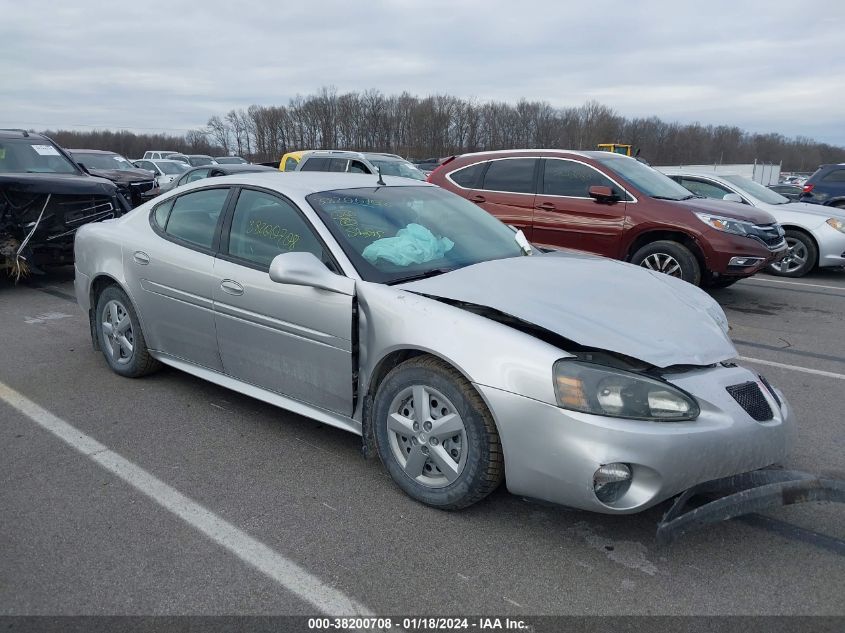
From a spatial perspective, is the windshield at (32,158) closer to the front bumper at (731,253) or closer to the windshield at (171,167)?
the front bumper at (731,253)

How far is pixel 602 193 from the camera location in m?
7.60

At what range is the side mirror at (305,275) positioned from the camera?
128 inches

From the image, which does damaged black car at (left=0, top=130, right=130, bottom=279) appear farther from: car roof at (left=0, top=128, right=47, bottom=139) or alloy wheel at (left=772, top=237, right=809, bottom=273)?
alloy wheel at (left=772, top=237, right=809, bottom=273)

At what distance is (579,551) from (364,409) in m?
1.21

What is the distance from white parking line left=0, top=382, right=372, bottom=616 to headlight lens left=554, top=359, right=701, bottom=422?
113cm

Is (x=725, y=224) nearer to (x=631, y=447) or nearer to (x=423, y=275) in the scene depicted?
(x=423, y=275)

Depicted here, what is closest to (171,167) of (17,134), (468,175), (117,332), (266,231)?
(17,134)

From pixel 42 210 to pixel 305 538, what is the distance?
22.4 ft

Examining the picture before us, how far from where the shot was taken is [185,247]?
419 centimetres

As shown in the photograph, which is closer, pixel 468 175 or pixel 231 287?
pixel 231 287

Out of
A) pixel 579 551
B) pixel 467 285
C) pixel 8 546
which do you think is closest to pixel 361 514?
pixel 579 551

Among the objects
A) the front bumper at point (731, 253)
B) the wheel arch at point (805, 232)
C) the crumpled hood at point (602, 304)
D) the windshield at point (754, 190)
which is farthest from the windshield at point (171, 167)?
the crumpled hood at point (602, 304)

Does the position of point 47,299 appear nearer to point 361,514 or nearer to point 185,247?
point 185,247

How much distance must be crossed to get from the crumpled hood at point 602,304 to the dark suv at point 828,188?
12.8 metres
